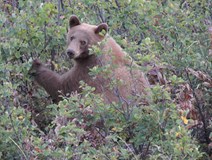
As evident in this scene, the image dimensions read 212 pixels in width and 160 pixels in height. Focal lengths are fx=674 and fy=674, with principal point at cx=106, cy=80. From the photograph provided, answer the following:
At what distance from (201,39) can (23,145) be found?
3432 mm

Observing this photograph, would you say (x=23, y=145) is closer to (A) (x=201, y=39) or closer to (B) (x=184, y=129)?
(B) (x=184, y=129)

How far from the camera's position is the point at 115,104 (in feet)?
19.9

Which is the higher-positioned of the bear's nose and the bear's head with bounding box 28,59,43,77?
the bear's nose

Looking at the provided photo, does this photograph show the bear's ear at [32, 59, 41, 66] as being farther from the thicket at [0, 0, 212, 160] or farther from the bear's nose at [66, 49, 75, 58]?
the bear's nose at [66, 49, 75, 58]

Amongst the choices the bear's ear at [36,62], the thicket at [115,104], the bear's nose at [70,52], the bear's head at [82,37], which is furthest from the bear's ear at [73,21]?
the bear's ear at [36,62]

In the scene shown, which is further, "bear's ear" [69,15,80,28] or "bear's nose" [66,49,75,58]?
"bear's ear" [69,15,80,28]

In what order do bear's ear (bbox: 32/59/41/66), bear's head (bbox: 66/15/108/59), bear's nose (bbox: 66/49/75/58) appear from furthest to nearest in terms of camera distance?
bear's ear (bbox: 32/59/41/66), bear's head (bbox: 66/15/108/59), bear's nose (bbox: 66/49/75/58)

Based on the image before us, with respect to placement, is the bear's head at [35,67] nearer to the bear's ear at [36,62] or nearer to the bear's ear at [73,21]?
the bear's ear at [36,62]

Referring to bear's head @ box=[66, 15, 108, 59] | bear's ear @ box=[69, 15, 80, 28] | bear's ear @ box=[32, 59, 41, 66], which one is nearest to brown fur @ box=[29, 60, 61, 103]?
bear's ear @ box=[32, 59, 41, 66]

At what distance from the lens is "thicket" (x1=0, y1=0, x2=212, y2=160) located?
5.39 meters

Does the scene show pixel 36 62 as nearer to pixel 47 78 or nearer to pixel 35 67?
pixel 35 67

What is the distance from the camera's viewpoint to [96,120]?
19.0ft

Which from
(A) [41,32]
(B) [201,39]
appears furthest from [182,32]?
(A) [41,32]

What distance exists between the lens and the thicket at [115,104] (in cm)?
539
